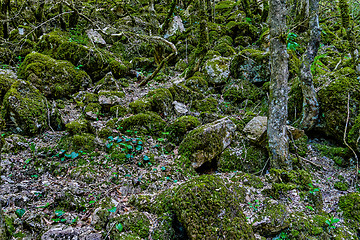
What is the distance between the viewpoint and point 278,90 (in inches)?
187

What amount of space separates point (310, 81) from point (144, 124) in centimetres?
515

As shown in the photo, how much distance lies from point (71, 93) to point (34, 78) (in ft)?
3.87

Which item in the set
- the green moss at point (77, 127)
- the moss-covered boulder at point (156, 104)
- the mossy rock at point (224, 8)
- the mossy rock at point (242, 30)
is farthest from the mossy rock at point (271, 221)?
the mossy rock at point (224, 8)

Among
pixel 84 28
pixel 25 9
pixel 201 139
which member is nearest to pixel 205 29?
pixel 201 139

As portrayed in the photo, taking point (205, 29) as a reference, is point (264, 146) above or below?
below

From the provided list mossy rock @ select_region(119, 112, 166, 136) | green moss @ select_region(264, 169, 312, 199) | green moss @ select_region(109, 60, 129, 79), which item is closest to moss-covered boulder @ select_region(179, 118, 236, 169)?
mossy rock @ select_region(119, 112, 166, 136)

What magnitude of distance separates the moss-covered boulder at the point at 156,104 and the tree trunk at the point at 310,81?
14.0 feet

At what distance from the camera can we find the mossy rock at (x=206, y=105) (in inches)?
284

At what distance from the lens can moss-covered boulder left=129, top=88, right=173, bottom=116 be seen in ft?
21.2

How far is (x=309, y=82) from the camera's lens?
595 cm

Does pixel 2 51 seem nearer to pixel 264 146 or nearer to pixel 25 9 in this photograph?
pixel 25 9

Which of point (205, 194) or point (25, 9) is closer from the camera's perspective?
point (205, 194)

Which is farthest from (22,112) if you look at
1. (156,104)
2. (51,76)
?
(156,104)

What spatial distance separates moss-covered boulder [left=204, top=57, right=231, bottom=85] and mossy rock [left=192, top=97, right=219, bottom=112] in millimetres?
1327
